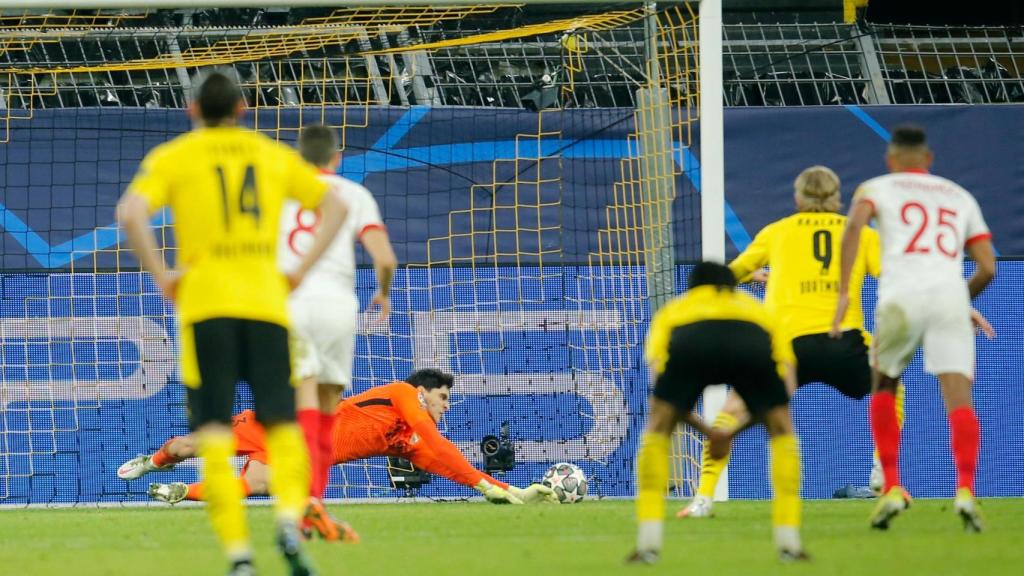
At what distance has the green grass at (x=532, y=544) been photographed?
5180mm

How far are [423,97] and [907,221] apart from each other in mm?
7312

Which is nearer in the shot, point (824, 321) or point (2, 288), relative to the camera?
point (824, 321)

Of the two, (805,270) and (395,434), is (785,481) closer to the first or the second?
(805,270)

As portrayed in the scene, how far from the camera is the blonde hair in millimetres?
8070

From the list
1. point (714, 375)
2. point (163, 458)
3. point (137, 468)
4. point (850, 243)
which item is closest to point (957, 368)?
point (850, 243)

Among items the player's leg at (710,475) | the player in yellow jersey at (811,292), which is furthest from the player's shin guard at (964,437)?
the player's leg at (710,475)

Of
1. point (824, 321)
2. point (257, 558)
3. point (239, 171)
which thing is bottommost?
point (257, 558)

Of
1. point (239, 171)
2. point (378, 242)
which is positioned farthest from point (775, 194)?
point (239, 171)

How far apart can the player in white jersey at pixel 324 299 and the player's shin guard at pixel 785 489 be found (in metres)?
2.00

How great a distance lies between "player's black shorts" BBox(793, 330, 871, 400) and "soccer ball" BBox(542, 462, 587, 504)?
8.59 ft

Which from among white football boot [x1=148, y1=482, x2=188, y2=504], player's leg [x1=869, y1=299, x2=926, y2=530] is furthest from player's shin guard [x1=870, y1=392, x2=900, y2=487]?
white football boot [x1=148, y1=482, x2=188, y2=504]

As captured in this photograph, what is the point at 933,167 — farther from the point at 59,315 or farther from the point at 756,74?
the point at 59,315

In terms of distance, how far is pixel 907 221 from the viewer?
6.81 metres

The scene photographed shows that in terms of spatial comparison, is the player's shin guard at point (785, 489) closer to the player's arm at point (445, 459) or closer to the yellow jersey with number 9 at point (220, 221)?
the yellow jersey with number 9 at point (220, 221)
